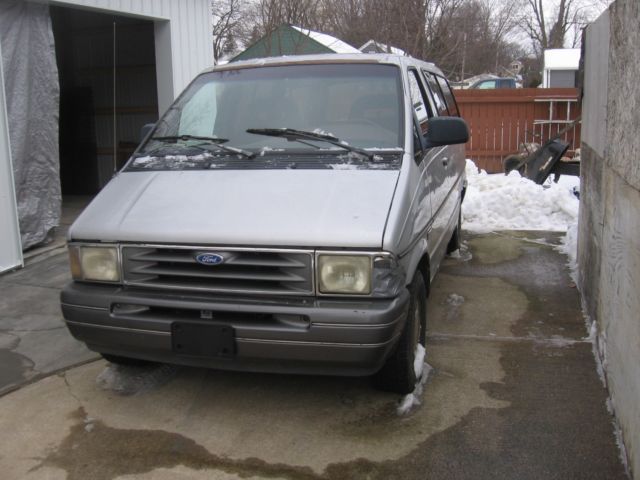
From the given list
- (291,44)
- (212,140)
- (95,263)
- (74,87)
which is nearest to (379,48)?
(291,44)

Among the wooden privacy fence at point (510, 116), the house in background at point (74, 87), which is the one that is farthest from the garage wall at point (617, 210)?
the wooden privacy fence at point (510, 116)

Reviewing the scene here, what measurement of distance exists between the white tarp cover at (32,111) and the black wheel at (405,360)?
208 inches

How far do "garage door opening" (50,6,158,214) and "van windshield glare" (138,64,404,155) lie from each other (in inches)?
288

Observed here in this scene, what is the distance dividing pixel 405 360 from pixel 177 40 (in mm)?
6976

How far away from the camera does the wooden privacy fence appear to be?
15.5 metres

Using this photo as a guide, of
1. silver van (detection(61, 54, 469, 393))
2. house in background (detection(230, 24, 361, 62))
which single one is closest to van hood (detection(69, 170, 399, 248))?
silver van (detection(61, 54, 469, 393))

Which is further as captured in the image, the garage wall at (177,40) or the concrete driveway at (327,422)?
the garage wall at (177,40)

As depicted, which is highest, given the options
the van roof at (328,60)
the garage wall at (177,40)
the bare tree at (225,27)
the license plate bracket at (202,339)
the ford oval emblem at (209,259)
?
the bare tree at (225,27)

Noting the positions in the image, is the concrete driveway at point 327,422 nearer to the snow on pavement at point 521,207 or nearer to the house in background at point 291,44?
the snow on pavement at point 521,207

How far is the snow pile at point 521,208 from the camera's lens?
9.23m

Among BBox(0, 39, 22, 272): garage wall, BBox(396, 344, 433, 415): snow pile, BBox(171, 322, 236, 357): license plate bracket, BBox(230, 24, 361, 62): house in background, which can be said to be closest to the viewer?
BBox(171, 322, 236, 357): license plate bracket

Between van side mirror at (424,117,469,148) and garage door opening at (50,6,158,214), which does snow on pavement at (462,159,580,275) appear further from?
garage door opening at (50,6,158,214)

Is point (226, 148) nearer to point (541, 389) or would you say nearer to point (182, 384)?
point (182, 384)

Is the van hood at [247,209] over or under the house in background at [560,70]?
under
